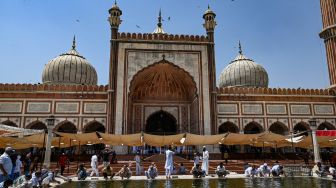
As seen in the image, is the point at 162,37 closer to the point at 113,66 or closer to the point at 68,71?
the point at 113,66

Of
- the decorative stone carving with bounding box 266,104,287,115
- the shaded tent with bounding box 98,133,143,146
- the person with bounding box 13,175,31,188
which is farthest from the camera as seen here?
the decorative stone carving with bounding box 266,104,287,115

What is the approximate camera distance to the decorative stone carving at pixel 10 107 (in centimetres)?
1820

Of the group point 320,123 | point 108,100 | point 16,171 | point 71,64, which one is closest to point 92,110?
point 108,100

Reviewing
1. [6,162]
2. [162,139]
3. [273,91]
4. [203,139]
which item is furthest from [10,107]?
[273,91]

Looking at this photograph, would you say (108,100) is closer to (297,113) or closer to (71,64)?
(71,64)

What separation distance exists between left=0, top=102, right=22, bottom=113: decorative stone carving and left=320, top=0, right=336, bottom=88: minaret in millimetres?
20471

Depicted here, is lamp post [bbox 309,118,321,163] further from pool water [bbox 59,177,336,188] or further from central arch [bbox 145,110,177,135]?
central arch [bbox 145,110,177,135]

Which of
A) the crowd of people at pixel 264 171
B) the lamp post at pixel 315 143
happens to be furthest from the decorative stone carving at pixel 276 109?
the crowd of people at pixel 264 171

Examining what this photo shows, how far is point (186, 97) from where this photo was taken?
21.2 metres

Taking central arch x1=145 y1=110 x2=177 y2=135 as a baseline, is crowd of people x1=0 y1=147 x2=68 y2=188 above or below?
below

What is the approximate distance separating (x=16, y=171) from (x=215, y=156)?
1290cm

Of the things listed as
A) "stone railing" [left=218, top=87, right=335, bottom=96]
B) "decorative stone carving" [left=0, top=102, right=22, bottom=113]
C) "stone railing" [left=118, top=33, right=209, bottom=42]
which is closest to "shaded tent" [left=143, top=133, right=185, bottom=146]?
"stone railing" [left=218, top=87, right=335, bottom=96]

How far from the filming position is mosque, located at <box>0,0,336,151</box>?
18.4 m

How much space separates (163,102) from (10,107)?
9.62m
